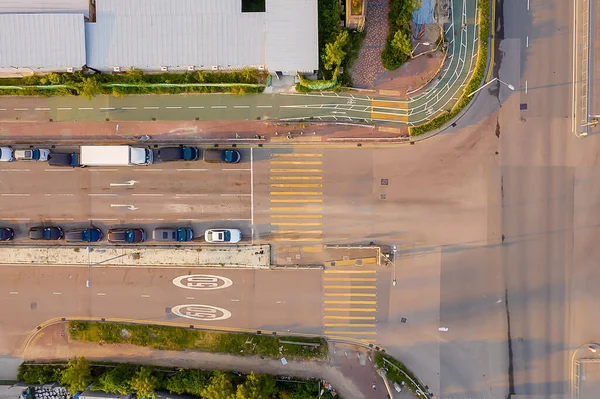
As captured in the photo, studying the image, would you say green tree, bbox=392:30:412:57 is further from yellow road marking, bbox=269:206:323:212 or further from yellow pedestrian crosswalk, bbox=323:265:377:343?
yellow pedestrian crosswalk, bbox=323:265:377:343

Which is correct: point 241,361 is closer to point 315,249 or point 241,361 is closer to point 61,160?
point 315,249

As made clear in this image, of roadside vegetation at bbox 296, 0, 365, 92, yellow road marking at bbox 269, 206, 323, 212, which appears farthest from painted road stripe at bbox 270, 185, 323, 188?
roadside vegetation at bbox 296, 0, 365, 92

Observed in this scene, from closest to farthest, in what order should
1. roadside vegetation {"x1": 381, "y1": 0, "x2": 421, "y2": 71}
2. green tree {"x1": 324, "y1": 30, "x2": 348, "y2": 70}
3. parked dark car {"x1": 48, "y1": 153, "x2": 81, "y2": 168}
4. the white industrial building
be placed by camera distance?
green tree {"x1": 324, "y1": 30, "x2": 348, "y2": 70} → the white industrial building → roadside vegetation {"x1": 381, "y1": 0, "x2": 421, "y2": 71} → parked dark car {"x1": 48, "y1": 153, "x2": 81, "y2": 168}

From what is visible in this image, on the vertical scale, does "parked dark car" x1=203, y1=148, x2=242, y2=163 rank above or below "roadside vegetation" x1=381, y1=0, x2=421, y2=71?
below

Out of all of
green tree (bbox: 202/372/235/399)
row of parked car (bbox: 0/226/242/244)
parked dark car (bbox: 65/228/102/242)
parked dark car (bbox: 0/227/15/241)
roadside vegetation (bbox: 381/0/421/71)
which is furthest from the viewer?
parked dark car (bbox: 0/227/15/241)

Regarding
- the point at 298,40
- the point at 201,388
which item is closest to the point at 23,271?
the point at 201,388

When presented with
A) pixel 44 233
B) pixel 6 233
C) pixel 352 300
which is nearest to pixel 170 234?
pixel 44 233

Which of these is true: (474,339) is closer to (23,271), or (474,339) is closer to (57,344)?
(57,344)
